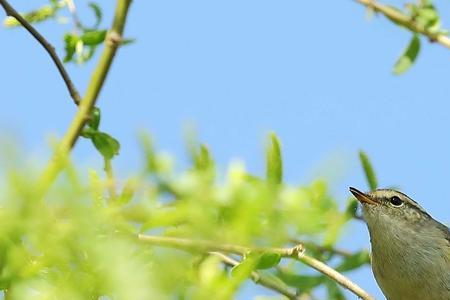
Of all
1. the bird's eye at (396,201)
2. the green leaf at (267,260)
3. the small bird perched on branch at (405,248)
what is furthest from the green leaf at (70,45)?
the bird's eye at (396,201)

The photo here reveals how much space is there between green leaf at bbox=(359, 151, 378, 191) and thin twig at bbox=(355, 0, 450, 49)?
0.54 meters

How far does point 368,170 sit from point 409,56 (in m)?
0.51

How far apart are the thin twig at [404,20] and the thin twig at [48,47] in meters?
1.41

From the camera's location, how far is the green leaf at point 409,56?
3.18 metres

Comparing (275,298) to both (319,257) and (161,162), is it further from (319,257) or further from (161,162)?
(161,162)

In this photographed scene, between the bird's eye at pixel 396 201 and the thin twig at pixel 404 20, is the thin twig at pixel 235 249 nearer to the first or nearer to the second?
the thin twig at pixel 404 20

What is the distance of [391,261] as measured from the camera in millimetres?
5559

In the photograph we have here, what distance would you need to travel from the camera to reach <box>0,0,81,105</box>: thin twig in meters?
2.11

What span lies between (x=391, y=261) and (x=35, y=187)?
16.0ft

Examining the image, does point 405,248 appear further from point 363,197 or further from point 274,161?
point 274,161

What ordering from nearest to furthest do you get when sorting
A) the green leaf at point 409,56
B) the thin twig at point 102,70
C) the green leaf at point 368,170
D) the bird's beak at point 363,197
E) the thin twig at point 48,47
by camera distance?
1. the thin twig at point 102,70
2. the thin twig at point 48,47
3. the green leaf at point 368,170
4. the green leaf at point 409,56
5. the bird's beak at point 363,197

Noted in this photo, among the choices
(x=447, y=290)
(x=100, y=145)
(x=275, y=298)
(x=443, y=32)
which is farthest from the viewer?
(x=447, y=290)

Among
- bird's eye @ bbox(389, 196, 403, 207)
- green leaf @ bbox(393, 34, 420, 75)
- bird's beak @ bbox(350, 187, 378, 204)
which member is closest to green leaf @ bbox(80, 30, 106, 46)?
green leaf @ bbox(393, 34, 420, 75)

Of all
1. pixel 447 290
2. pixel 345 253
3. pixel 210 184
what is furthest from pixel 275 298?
pixel 447 290
